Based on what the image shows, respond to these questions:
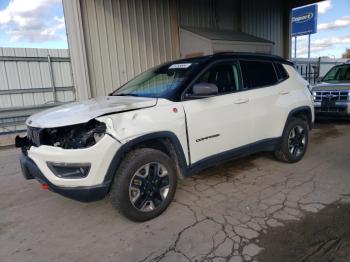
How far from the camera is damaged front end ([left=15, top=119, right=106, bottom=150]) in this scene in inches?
115

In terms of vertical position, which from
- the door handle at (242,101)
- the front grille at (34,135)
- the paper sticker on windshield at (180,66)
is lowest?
the front grille at (34,135)

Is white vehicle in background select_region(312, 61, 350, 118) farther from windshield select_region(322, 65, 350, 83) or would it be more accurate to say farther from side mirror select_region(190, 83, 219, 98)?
side mirror select_region(190, 83, 219, 98)

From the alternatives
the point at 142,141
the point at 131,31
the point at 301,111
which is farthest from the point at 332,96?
the point at 142,141

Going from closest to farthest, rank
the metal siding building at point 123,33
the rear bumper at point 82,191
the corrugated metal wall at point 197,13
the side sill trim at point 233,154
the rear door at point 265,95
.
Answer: the rear bumper at point 82,191 < the side sill trim at point 233,154 < the rear door at point 265,95 < the metal siding building at point 123,33 < the corrugated metal wall at point 197,13

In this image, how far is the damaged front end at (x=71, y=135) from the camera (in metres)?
2.93

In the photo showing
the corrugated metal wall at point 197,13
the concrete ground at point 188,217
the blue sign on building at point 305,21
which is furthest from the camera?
the blue sign on building at point 305,21

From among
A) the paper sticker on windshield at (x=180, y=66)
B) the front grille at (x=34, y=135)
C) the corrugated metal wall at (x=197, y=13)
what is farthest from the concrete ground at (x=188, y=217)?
the corrugated metal wall at (x=197, y=13)

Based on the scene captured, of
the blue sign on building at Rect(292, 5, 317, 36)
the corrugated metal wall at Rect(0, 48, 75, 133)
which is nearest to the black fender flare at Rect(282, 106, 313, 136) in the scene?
the corrugated metal wall at Rect(0, 48, 75, 133)

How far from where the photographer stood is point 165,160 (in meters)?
3.32

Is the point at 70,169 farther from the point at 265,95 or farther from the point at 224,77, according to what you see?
the point at 265,95

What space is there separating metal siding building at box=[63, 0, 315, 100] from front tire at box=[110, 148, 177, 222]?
6.04 metres

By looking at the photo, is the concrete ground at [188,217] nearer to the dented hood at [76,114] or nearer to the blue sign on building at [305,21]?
the dented hood at [76,114]

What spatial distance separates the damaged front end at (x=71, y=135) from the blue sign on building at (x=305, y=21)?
23398 mm

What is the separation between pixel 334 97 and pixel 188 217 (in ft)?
22.1
